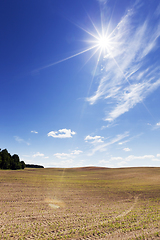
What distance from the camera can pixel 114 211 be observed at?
17859mm

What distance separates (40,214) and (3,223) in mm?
4121

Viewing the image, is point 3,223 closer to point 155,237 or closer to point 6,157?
point 155,237

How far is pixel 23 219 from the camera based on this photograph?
1397 centimetres

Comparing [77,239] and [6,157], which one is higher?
[6,157]

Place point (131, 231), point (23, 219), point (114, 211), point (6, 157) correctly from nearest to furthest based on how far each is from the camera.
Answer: point (131, 231)
point (23, 219)
point (114, 211)
point (6, 157)

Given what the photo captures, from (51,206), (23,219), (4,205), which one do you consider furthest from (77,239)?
(4,205)

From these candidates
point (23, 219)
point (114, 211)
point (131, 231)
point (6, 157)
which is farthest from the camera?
point (6, 157)

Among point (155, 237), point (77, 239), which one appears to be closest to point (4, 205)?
point (77, 239)

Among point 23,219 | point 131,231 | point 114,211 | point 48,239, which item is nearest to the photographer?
point 48,239

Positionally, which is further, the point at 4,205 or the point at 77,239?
the point at 4,205

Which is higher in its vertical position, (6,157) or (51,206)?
(6,157)

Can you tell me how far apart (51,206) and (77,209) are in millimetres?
3650

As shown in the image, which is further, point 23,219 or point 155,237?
point 23,219

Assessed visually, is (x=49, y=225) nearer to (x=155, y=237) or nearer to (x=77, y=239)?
(x=77, y=239)
